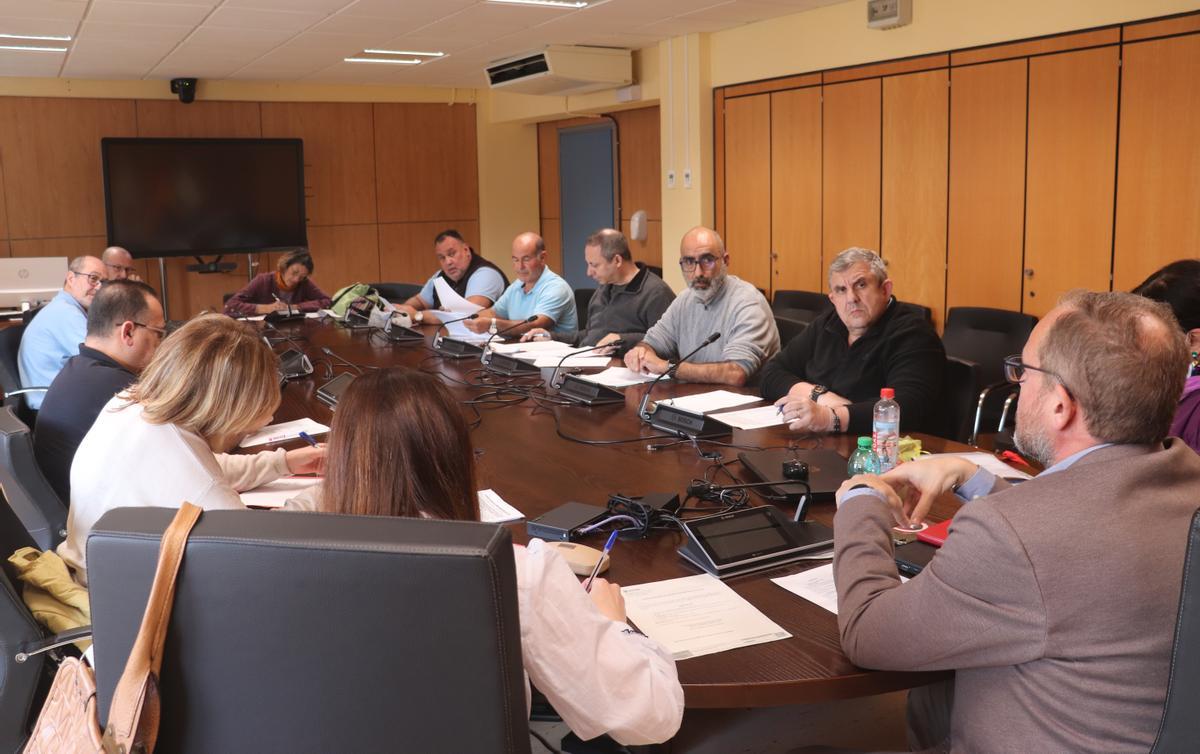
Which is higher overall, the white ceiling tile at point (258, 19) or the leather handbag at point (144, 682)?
the white ceiling tile at point (258, 19)

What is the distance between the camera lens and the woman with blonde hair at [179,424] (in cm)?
212

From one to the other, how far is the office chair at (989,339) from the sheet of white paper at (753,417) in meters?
A: 1.66

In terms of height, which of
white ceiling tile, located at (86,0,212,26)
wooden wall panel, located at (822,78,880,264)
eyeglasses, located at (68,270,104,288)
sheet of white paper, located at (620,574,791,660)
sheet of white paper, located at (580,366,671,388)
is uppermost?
white ceiling tile, located at (86,0,212,26)

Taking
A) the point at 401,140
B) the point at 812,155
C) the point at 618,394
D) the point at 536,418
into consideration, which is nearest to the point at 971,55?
the point at 812,155

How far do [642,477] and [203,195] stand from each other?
758 centimetres

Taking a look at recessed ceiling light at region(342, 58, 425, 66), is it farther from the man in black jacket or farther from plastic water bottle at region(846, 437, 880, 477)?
plastic water bottle at region(846, 437, 880, 477)

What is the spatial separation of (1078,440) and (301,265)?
238 inches

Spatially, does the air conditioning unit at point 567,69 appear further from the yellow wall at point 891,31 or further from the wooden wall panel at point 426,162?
the wooden wall panel at point 426,162

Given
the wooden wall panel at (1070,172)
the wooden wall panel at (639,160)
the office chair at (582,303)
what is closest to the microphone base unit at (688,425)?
the wooden wall panel at (1070,172)

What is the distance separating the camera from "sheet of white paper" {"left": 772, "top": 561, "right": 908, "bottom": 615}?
1.74 meters

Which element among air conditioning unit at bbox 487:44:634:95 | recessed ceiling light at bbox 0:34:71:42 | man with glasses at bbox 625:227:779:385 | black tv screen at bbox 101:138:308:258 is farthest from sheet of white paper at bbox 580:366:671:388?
black tv screen at bbox 101:138:308:258

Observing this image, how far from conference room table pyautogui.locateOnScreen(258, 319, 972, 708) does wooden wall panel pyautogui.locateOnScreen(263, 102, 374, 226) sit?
17.5 ft

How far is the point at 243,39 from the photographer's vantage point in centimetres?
679

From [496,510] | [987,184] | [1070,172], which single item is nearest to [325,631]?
[496,510]
